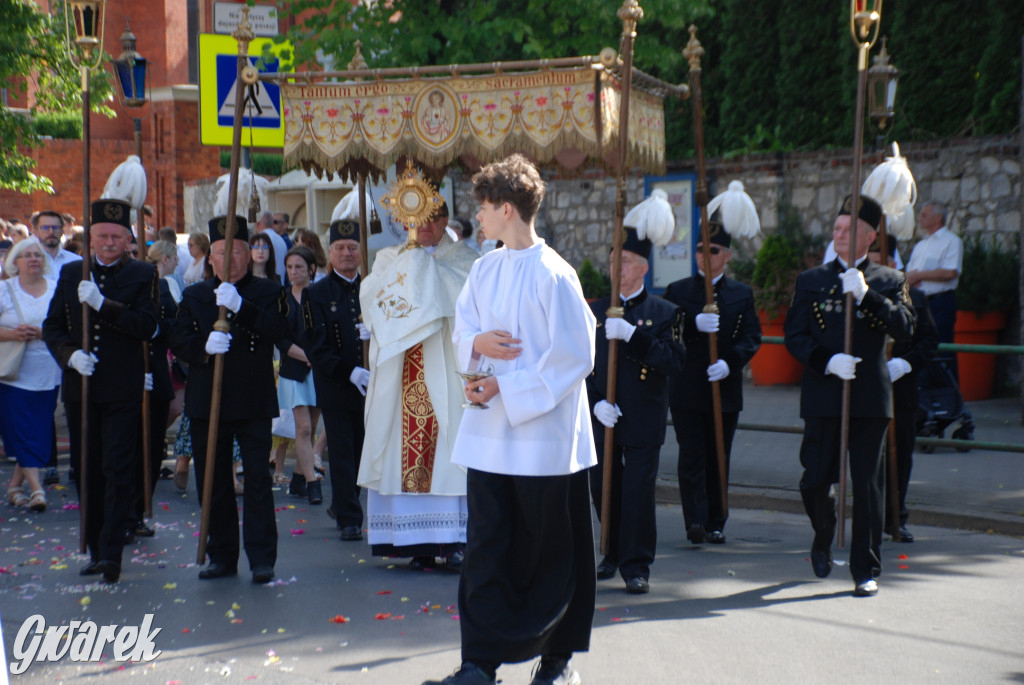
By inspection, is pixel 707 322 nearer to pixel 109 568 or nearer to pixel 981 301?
pixel 109 568

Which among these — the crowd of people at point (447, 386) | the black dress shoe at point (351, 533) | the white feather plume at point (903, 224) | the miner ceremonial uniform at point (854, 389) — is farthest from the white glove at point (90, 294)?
the white feather plume at point (903, 224)

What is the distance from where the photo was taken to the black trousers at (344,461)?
767 cm

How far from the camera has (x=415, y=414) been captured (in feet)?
22.7

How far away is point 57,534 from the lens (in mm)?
7688

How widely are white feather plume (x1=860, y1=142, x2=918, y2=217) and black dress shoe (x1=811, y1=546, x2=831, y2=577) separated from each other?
1875 mm

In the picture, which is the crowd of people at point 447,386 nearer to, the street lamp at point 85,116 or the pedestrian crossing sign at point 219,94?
the street lamp at point 85,116

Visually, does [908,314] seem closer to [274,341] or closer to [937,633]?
[937,633]

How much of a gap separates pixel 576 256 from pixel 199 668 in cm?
1195

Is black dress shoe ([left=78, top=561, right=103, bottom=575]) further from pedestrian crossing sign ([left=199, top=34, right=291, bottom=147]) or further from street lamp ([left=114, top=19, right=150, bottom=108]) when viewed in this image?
pedestrian crossing sign ([left=199, top=34, right=291, bottom=147])

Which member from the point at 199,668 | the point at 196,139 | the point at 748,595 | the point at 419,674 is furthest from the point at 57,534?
the point at 196,139

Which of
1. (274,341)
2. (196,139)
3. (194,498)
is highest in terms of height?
(196,139)

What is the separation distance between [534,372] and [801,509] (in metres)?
4.57

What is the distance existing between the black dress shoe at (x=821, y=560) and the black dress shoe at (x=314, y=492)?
12.8 feet

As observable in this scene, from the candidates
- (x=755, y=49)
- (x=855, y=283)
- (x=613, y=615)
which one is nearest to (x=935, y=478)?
(x=855, y=283)
